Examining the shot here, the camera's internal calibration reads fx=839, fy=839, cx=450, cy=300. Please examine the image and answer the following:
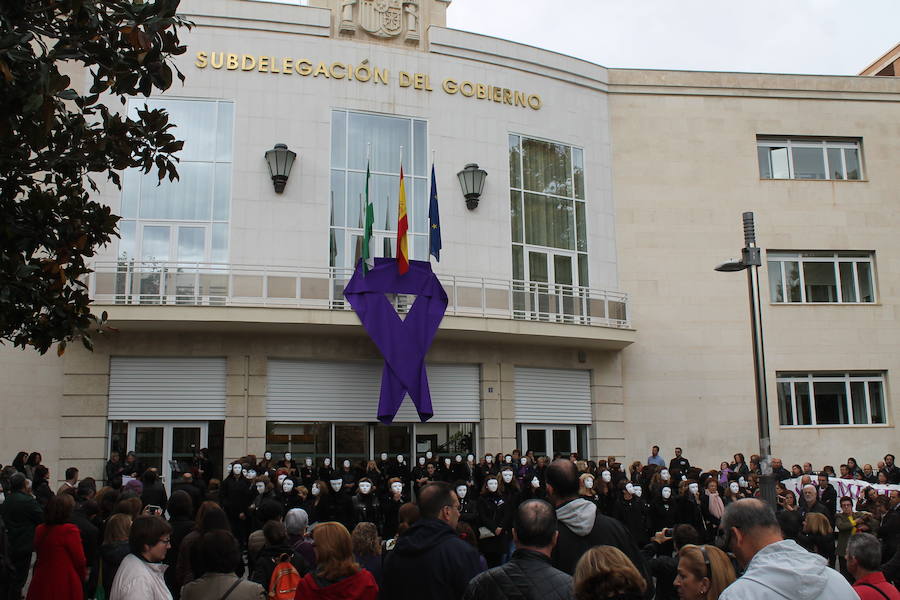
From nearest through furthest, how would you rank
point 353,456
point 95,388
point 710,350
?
point 95,388, point 353,456, point 710,350

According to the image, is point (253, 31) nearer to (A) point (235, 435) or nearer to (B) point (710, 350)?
(A) point (235, 435)

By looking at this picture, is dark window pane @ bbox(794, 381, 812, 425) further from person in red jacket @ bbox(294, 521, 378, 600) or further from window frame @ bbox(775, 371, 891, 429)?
person in red jacket @ bbox(294, 521, 378, 600)

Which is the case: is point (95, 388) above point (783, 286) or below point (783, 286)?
below

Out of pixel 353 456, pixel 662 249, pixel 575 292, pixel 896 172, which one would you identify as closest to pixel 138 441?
pixel 353 456

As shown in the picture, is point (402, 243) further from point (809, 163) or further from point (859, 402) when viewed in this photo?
point (859, 402)

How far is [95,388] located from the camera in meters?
18.3

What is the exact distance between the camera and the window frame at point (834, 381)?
23.1m

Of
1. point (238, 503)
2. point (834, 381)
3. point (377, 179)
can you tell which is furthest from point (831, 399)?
point (238, 503)

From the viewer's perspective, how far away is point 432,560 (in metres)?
4.81

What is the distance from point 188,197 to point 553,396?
33.6ft

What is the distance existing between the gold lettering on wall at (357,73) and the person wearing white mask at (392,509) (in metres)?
10.7

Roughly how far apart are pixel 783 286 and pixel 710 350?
3.11 metres

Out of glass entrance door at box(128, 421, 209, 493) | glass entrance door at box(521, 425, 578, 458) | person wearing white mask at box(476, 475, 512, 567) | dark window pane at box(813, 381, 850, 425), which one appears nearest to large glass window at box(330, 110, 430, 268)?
glass entrance door at box(128, 421, 209, 493)

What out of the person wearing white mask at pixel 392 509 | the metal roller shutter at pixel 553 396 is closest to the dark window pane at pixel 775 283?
the metal roller shutter at pixel 553 396
